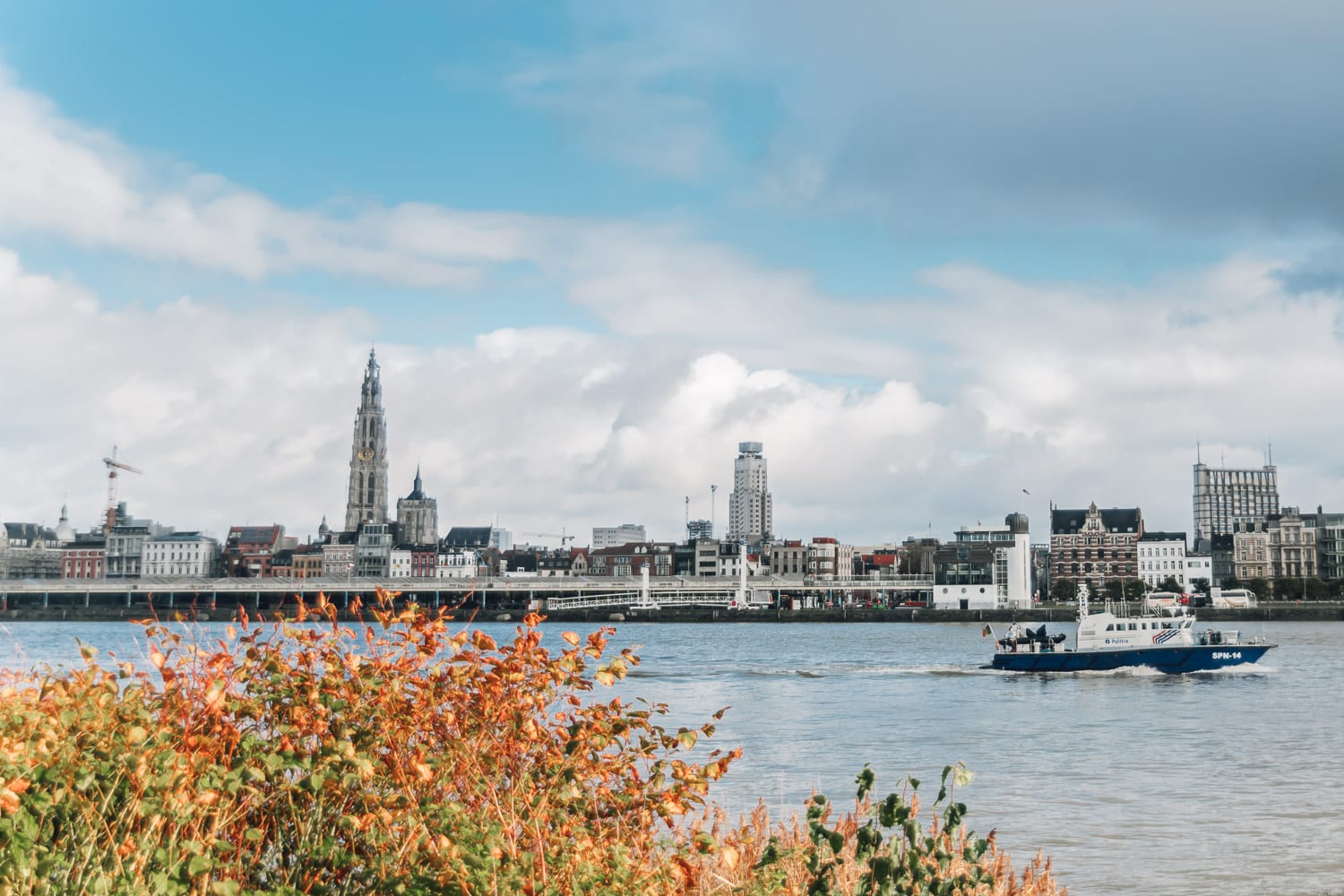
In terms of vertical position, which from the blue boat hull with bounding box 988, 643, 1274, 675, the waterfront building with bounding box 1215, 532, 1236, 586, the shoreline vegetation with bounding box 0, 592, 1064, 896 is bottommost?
the blue boat hull with bounding box 988, 643, 1274, 675

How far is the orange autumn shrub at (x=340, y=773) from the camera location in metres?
6.29

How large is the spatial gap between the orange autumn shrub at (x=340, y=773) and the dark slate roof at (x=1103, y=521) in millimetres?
185898

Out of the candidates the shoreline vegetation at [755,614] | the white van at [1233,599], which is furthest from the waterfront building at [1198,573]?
the shoreline vegetation at [755,614]

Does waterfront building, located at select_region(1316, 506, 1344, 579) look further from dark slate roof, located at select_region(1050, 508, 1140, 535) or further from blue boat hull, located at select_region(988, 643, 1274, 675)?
blue boat hull, located at select_region(988, 643, 1274, 675)

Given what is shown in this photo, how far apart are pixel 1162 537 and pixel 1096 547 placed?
38.2 feet

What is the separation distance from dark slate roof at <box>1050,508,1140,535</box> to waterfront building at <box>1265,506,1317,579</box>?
20865mm

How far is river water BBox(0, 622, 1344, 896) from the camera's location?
16.1 metres

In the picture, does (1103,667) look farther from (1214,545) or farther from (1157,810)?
(1214,545)

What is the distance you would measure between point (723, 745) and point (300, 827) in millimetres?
22403

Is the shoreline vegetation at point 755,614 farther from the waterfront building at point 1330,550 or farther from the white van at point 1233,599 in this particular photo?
the waterfront building at point 1330,550

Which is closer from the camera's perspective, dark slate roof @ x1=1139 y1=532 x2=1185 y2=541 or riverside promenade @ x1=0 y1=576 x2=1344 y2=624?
riverside promenade @ x1=0 y1=576 x2=1344 y2=624

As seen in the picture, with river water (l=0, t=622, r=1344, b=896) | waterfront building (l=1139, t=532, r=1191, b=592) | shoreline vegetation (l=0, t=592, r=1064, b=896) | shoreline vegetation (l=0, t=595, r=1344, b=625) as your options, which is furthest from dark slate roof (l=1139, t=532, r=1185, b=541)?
shoreline vegetation (l=0, t=592, r=1064, b=896)

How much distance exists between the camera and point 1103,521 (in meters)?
185

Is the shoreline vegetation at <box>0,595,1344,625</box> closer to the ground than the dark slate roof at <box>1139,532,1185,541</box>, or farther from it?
closer to the ground
